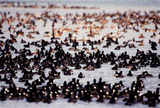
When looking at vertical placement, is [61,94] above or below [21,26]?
below

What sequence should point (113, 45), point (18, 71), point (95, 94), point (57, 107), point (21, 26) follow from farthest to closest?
point (21, 26) → point (113, 45) → point (18, 71) → point (95, 94) → point (57, 107)

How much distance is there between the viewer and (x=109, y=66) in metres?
26.4

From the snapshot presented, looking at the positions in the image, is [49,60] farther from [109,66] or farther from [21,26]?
[21,26]

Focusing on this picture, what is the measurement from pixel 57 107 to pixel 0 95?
11.5 feet

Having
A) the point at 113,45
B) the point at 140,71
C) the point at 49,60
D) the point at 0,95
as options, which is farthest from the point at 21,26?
the point at 0,95

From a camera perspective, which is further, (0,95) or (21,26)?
(21,26)

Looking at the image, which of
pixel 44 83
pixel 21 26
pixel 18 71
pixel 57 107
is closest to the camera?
pixel 57 107

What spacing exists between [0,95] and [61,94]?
3484 mm

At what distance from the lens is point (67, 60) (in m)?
26.9

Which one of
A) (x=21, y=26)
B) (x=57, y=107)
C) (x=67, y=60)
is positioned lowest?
(x=57, y=107)

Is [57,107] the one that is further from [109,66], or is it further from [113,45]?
[113,45]

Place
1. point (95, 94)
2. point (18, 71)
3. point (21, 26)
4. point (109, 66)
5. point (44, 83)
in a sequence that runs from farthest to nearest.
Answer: point (21, 26)
point (109, 66)
point (18, 71)
point (44, 83)
point (95, 94)

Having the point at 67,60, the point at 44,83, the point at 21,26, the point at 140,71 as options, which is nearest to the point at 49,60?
the point at 67,60

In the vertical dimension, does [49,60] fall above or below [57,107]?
above
